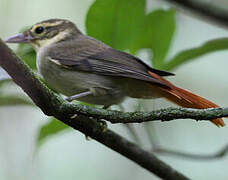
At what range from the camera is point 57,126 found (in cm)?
290

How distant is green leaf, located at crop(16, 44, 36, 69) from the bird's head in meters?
0.07

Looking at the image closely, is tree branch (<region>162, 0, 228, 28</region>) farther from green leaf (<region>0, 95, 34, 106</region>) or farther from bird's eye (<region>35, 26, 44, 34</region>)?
bird's eye (<region>35, 26, 44, 34</region>)

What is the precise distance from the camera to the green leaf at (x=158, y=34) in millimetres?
2915

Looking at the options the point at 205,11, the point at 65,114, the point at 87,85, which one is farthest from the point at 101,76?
the point at 205,11

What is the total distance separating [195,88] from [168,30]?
204cm

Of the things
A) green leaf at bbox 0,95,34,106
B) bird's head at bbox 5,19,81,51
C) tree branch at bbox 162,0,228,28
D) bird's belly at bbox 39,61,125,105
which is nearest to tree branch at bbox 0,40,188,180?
bird's belly at bbox 39,61,125,105

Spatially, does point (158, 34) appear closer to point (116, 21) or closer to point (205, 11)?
point (116, 21)

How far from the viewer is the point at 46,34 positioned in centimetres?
355

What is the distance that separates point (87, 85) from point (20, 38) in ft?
2.82

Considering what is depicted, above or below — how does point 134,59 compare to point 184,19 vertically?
above

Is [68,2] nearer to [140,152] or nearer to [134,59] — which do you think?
[134,59]

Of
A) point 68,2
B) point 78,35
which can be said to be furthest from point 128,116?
point 68,2

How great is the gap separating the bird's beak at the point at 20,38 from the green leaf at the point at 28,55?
0.15ft

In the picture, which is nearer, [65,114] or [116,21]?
[65,114]
